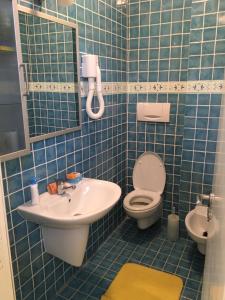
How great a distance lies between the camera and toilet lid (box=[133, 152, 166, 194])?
2609 mm

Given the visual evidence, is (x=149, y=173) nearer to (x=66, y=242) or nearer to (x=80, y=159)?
(x=80, y=159)

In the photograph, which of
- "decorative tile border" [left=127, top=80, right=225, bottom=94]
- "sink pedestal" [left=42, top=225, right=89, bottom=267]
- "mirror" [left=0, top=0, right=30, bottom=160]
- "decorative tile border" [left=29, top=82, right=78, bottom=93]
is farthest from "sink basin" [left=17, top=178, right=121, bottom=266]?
Result: "decorative tile border" [left=127, top=80, right=225, bottom=94]

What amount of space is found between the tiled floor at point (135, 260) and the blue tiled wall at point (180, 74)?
1.08 ft

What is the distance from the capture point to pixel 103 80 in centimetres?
215

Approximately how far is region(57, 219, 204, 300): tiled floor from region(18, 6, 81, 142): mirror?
1.20m

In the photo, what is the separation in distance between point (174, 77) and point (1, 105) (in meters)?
1.68

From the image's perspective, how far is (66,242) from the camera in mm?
1586

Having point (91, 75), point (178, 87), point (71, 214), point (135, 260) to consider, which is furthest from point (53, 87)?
point (135, 260)

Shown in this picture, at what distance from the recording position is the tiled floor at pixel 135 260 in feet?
6.17

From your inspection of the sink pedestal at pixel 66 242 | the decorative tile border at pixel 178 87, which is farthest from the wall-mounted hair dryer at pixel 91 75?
the sink pedestal at pixel 66 242

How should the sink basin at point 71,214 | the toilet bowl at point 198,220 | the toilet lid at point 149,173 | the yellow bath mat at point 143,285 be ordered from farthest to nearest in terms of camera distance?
the toilet lid at point 149,173, the toilet bowl at point 198,220, the yellow bath mat at point 143,285, the sink basin at point 71,214

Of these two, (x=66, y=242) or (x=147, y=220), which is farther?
(x=147, y=220)

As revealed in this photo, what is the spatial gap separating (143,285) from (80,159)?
1.09 meters

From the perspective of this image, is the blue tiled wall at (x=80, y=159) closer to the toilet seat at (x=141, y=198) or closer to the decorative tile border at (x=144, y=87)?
the decorative tile border at (x=144, y=87)
